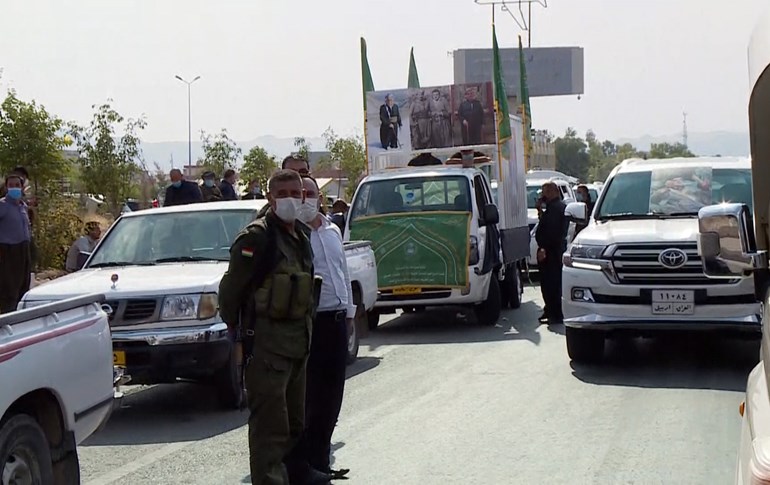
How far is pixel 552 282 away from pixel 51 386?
9712mm

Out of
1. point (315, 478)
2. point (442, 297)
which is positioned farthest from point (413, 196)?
point (315, 478)

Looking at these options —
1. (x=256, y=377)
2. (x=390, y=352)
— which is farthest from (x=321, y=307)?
(x=390, y=352)

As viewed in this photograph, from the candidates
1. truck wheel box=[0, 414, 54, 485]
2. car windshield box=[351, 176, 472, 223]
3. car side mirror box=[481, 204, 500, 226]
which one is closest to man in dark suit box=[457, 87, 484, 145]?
car windshield box=[351, 176, 472, 223]

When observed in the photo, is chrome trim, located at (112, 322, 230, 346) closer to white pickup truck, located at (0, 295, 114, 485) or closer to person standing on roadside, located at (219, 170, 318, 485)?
white pickup truck, located at (0, 295, 114, 485)

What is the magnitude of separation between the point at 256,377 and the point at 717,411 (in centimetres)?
Answer: 410

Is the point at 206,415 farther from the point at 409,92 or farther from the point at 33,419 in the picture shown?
the point at 409,92

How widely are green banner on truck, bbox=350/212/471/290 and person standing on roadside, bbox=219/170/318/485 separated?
25.1 ft

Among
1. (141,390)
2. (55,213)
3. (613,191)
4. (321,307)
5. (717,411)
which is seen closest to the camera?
(321,307)

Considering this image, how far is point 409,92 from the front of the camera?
680 inches

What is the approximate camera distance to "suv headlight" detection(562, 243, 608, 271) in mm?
10250

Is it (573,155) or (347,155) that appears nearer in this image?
(347,155)

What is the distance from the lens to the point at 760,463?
120 inches

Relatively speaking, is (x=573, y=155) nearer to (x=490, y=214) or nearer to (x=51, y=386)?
(x=490, y=214)

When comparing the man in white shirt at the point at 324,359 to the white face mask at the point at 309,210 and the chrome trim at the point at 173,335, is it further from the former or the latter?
the chrome trim at the point at 173,335
